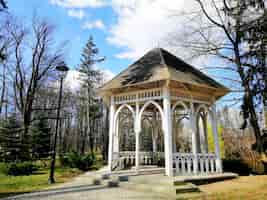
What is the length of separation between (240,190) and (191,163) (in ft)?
7.58

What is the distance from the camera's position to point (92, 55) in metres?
26.8

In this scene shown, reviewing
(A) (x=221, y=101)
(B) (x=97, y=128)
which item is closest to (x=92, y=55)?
(B) (x=97, y=128)

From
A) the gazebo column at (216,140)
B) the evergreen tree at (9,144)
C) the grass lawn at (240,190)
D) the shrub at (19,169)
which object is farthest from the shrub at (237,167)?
the evergreen tree at (9,144)

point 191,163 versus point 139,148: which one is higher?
point 139,148

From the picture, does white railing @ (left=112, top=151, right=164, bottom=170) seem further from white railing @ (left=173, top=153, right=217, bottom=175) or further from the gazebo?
white railing @ (left=173, top=153, right=217, bottom=175)

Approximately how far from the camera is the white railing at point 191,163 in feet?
27.1

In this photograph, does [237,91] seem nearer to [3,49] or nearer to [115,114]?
[115,114]

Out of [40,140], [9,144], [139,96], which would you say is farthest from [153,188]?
[40,140]

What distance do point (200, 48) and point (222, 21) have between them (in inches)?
70.9

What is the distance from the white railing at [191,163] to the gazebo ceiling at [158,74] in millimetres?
2837

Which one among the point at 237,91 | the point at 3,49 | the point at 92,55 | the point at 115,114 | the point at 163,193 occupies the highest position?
the point at 92,55

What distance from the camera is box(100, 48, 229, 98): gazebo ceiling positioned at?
27.7 ft

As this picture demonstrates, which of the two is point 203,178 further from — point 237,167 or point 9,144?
point 9,144

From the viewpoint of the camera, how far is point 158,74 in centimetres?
848
